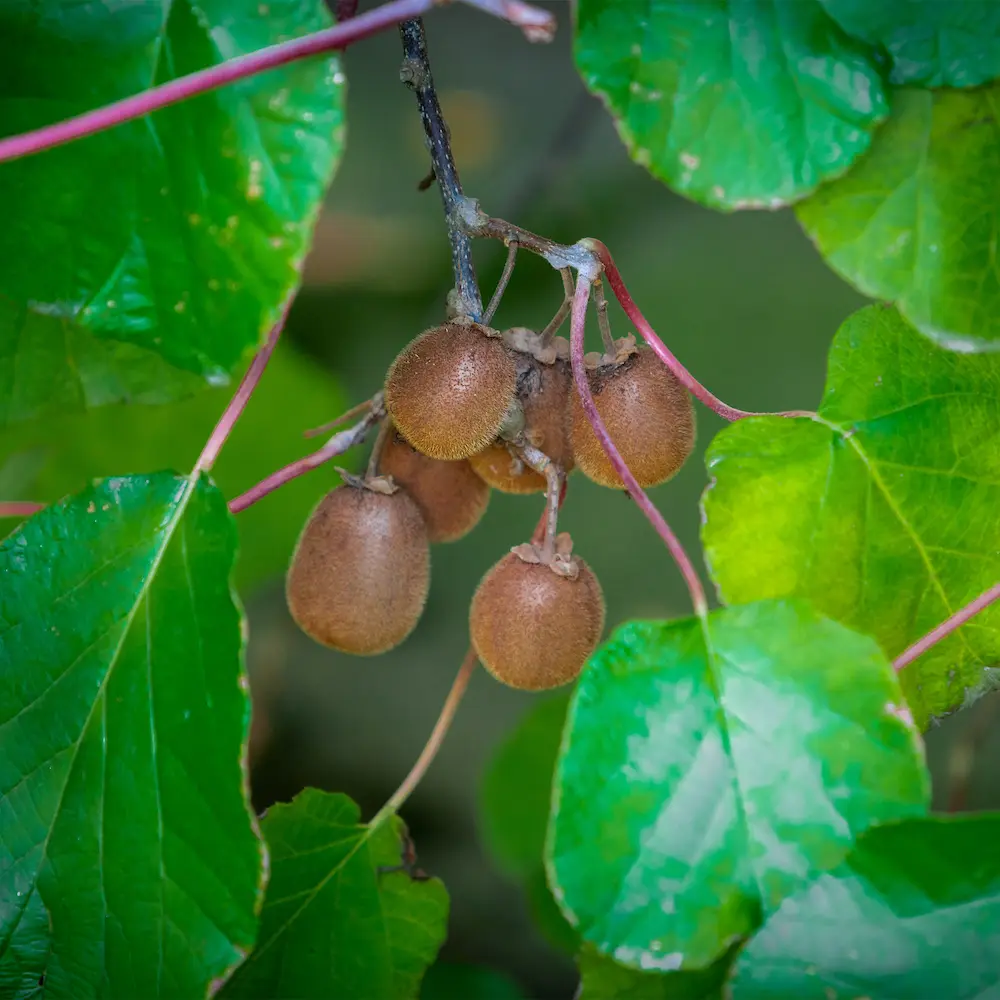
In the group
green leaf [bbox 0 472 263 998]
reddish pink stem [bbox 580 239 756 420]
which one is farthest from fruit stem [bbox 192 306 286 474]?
reddish pink stem [bbox 580 239 756 420]

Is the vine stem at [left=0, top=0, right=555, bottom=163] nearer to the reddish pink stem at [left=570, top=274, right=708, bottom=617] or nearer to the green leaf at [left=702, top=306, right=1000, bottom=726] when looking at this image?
the reddish pink stem at [left=570, top=274, right=708, bottom=617]

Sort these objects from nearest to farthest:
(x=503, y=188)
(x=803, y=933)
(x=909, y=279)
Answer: (x=803, y=933) → (x=909, y=279) → (x=503, y=188)

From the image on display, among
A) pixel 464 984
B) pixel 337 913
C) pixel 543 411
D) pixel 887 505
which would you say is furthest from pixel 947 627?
pixel 464 984

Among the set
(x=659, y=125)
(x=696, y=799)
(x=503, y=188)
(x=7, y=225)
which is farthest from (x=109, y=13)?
(x=503, y=188)

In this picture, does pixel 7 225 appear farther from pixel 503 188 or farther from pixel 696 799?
pixel 503 188

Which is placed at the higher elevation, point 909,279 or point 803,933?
point 909,279

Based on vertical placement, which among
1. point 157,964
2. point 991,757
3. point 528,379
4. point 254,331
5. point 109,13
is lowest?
point 991,757

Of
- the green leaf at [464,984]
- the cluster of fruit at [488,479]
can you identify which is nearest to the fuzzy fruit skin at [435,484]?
the cluster of fruit at [488,479]

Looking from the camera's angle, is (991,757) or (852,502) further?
(991,757)
